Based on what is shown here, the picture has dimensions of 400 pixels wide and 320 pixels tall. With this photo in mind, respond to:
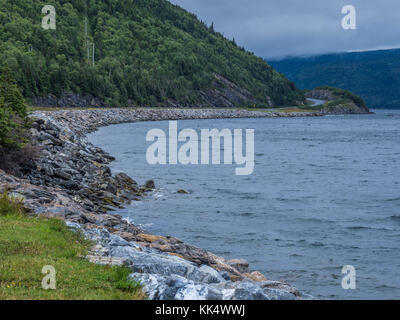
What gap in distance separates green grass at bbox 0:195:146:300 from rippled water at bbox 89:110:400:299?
553 cm

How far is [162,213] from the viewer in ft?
67.3

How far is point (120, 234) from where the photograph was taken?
13.5m

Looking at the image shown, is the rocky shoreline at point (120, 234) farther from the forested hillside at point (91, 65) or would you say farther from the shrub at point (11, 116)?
the forested hillside at point (91, 65)

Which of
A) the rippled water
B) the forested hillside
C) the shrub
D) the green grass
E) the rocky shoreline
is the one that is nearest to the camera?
the green grass

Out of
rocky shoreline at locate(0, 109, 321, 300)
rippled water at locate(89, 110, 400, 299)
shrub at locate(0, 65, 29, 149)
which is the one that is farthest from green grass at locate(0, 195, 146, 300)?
shrub at locate(0, 65, 29, 149)

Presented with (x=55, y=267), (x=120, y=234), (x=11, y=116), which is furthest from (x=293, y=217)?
(x=55, y=267)

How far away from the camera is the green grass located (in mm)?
7617

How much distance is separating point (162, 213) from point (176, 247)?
762cm

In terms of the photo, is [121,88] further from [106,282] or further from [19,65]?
[106,282]

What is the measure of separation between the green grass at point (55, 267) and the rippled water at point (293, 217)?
5.53m

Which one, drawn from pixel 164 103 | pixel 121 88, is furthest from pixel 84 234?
pixel 164 103

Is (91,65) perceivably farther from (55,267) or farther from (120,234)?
(55,267)

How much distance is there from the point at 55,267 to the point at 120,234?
487 centimetres

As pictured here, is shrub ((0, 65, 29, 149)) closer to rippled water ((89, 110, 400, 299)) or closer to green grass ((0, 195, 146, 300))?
rippled water ((89, 110, 400, 299))
